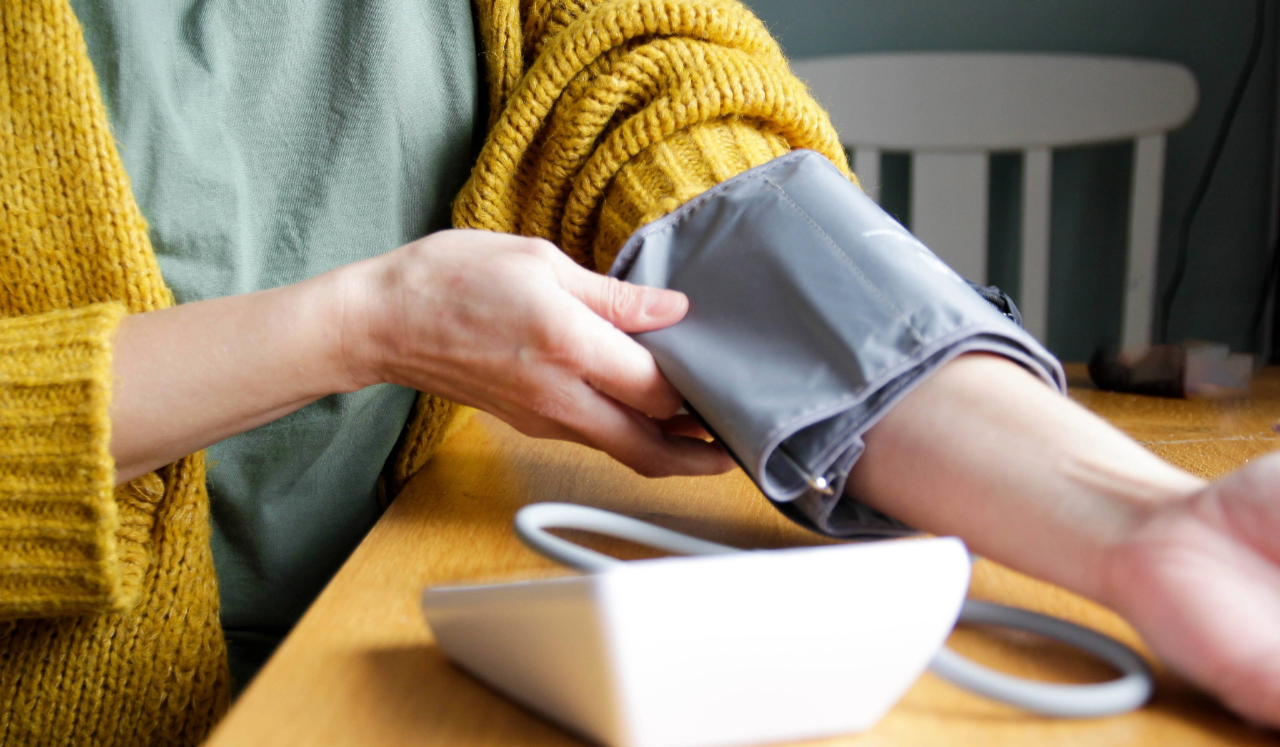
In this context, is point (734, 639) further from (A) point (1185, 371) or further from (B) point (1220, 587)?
(A) point (1185, 371)

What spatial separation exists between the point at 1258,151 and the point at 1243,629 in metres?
1.23

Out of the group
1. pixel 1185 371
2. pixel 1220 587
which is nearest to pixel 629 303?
pixel 1220 587

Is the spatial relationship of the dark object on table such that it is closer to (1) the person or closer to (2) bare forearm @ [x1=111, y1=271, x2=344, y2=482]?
(1) the person

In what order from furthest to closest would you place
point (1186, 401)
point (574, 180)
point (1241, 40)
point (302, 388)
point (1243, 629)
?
point (1241, 40)
point (1186, 401)
point (574, 180)
point (302, 388)
point (1243, 629)

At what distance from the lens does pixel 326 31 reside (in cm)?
50

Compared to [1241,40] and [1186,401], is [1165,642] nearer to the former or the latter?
[1186,401]

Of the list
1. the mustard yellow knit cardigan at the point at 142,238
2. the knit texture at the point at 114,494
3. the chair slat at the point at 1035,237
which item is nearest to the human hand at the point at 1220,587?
the mustard yellow knit cardigan at the point at 142,238

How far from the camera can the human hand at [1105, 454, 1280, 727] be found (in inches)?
8.3

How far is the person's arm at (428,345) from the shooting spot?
1.18 ft

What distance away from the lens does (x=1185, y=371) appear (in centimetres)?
72

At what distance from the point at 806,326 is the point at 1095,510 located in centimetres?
12

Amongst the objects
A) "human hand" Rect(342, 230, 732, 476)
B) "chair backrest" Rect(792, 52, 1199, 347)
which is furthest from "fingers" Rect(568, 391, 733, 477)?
"chair backrest" Rect(792, 52, 1199, 347)

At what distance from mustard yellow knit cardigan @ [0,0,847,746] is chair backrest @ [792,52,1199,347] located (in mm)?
688

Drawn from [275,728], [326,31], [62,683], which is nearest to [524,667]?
[275,728]
